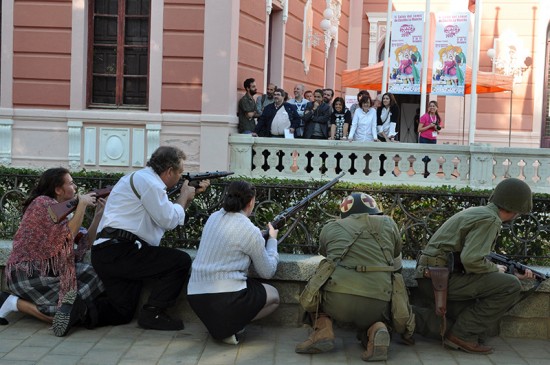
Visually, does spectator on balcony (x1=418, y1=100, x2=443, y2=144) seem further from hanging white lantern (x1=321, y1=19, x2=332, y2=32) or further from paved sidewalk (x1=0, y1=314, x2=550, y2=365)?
paved sidewalk (x1=0, y1=314, x2=550, y2=365)

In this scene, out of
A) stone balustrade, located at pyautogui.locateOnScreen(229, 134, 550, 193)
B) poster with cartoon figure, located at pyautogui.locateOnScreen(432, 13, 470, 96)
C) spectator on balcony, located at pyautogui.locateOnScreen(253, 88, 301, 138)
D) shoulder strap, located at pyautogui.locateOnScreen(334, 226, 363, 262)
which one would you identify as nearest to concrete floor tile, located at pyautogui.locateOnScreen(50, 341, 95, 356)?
shoulder strap, located at pyautogui.locateOnScreen(334, 226, 363, 262)

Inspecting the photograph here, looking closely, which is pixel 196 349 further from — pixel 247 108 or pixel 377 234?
pixel 247 108

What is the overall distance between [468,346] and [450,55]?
32.0ft

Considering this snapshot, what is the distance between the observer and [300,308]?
24.1ft

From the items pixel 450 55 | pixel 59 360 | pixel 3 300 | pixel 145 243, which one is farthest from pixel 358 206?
pixel 450 55

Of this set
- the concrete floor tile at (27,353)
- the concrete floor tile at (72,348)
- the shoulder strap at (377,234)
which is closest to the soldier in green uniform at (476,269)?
the shoulder strap at (377,234)

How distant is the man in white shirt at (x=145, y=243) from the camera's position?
6891mm

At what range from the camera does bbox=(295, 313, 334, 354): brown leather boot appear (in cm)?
647

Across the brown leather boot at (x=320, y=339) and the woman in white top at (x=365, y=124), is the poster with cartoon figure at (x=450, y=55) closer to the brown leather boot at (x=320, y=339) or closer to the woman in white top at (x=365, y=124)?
the woman in white top at (x=365, y=124)

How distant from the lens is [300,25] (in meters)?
19.9

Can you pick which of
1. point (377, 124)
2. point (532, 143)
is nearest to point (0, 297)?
point (377, 124)

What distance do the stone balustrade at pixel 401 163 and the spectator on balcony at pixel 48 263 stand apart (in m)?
6.67

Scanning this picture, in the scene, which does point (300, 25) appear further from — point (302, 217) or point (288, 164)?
point (302, 217)

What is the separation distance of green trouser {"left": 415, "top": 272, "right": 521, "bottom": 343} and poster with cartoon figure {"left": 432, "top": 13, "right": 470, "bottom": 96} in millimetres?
9191
